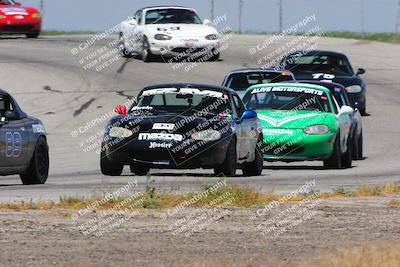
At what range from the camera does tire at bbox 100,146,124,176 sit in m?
18.8

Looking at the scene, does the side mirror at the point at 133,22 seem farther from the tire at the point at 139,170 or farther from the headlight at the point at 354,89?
the tire at the point at 139,170

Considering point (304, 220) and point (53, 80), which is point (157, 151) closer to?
point (304, 220)

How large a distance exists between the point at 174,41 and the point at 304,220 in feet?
81.7

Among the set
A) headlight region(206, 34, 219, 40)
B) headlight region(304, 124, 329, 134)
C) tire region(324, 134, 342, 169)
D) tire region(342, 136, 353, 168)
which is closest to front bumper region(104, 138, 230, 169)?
headlight region(304, 124, 329, 134)

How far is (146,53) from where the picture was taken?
1560 inches

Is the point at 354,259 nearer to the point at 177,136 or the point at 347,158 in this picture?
the point at 177,136

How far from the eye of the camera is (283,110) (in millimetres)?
21734

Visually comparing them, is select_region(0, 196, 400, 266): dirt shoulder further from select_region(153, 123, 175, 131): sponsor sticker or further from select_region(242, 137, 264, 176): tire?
select_region(242, 137, 264, 176): tire

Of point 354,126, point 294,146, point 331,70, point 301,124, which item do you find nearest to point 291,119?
point 301,124

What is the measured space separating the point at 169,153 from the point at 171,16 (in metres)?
20.6

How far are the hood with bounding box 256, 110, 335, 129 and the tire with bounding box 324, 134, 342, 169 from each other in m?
0.40

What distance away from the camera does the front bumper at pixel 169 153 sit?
1831cm

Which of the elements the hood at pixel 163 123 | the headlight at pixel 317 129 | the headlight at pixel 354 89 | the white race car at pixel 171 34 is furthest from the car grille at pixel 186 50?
the hood at pixel 163 123

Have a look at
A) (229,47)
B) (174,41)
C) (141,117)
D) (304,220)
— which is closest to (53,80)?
(174,41)
